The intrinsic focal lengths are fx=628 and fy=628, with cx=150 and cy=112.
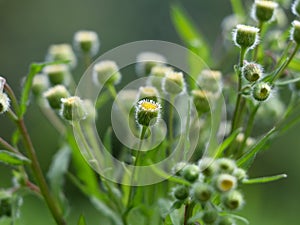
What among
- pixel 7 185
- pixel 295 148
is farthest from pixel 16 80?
pixel 295 148

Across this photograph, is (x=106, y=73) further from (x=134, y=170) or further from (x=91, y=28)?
(x=91, y=28)

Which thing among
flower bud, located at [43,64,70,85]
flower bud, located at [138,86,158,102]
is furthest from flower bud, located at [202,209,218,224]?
flower bud, located at [43,64,70,85]

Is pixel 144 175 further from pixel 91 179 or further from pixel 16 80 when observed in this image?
pixel 16 80

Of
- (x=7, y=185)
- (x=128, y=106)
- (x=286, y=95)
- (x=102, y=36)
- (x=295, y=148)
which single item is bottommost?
(x=7, y=185)

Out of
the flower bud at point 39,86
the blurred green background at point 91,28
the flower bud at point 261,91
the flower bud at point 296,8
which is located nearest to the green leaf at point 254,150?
the flower bud at point 261,91

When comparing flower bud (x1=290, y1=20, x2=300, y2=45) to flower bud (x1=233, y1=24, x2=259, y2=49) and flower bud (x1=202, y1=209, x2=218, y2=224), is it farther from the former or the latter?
flower bud (x1=202, y1=209, x2=218, y2=224)

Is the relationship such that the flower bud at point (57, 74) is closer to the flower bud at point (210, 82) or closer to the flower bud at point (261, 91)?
the flower bud at point (210, 82)
